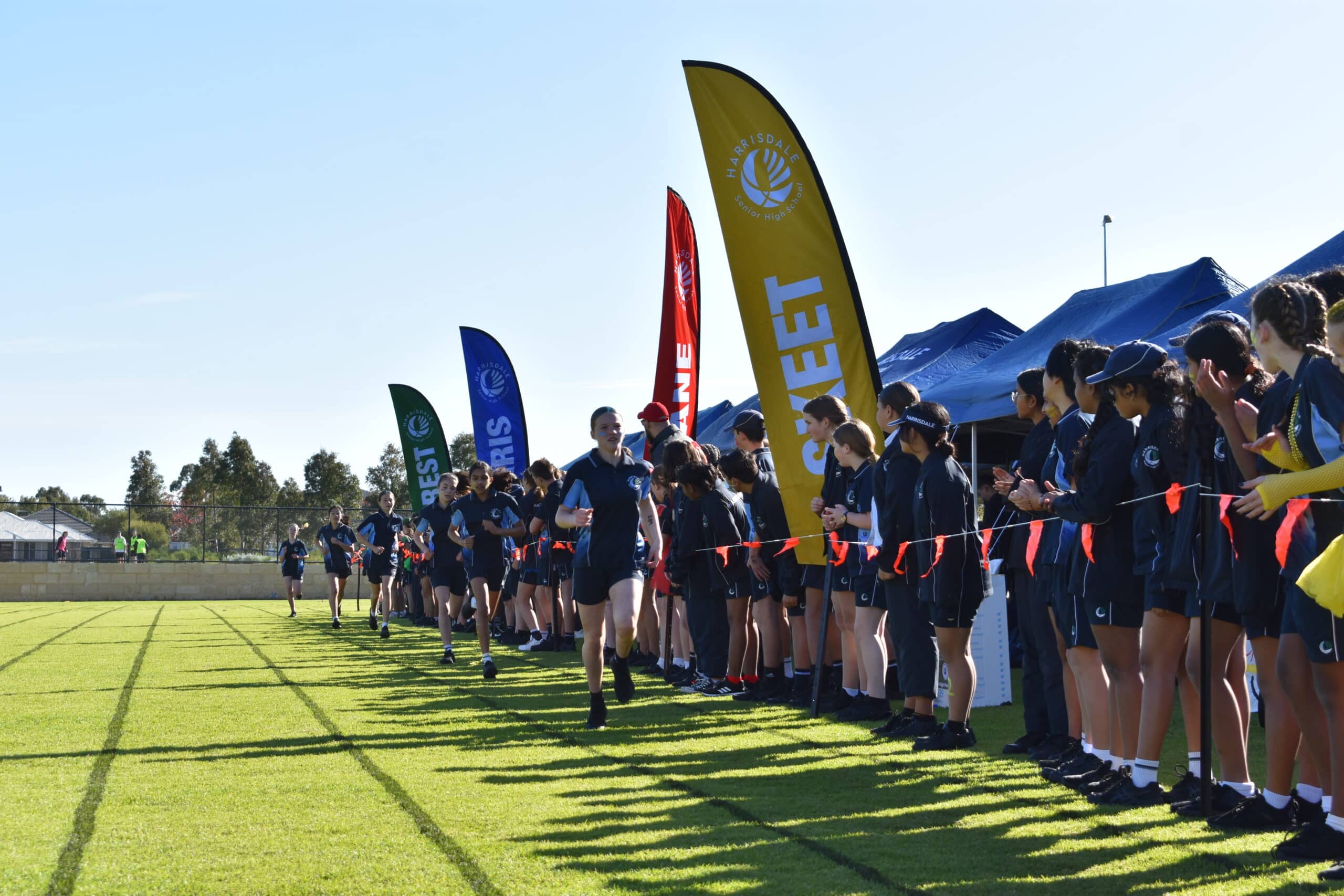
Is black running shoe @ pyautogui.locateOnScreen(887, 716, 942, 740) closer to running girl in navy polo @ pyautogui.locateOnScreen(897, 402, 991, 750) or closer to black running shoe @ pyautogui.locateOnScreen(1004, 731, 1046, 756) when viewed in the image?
running girl in navy polo @ pyautogui.locateOnScreen(897, 402, 991, 750)

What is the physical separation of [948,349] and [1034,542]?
36.7ft

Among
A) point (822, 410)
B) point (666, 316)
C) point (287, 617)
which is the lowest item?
point (287, 617)

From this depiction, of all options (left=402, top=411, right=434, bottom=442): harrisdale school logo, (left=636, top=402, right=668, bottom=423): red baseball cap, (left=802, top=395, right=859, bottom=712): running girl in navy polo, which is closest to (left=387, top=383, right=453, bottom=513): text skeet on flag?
(left=402, top=411, right=434, bottom=442): harrisdale school logo

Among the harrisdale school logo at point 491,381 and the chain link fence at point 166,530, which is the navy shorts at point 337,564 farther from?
the chain link fence at point 166,530

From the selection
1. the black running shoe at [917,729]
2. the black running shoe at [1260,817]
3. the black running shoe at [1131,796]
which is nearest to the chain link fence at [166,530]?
the black running shoe at [917,729]

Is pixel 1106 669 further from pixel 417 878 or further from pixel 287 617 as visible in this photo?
pixel 287 617

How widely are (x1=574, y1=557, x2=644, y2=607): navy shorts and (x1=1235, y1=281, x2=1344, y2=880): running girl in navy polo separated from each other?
4346mm

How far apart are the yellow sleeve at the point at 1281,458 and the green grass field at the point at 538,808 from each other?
4.12ft

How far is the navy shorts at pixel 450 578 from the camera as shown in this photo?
39.9ft

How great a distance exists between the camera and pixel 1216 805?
4699 mm

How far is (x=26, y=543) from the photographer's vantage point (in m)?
39.3

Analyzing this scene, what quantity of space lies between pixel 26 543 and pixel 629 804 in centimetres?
3977

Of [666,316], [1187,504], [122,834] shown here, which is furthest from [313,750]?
[666,316]

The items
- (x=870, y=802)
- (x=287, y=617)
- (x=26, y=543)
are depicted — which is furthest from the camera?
(x=26, y=543)
